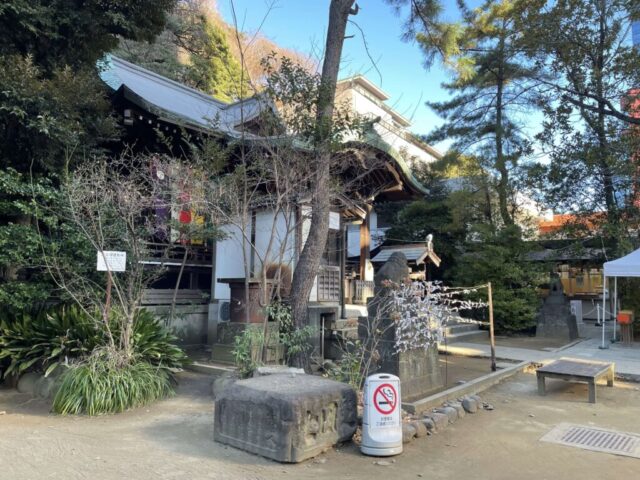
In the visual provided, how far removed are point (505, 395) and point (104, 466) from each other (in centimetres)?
590

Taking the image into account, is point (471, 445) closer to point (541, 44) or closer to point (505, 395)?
point (505, 395)

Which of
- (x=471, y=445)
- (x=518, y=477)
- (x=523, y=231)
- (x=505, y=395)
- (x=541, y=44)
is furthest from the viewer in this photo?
(x=523, y=231)

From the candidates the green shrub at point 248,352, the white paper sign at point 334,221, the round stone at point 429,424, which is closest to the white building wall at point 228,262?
the white paper sign at point 334,221

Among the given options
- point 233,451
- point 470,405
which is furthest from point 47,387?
point 470,405

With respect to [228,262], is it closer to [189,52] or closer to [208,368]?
[208,368]

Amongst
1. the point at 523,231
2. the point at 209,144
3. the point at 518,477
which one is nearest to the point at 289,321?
the point at 209,144

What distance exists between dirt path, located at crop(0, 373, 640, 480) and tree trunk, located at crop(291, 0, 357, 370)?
2.12 metres

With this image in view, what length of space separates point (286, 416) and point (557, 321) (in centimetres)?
1359

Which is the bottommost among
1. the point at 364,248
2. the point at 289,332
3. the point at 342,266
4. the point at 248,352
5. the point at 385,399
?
the point at 385,399

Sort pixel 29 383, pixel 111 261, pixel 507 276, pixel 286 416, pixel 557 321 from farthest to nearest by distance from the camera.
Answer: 1. pixel 507 276
2. pixel 557 321
3. pixel 29 383
4. pixel 111 261
5. pixel 286 416

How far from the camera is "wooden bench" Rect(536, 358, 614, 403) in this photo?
7078 mm

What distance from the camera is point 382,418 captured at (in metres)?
4.69

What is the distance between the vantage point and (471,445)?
5.12 m

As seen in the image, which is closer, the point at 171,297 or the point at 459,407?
the point at 459,407
